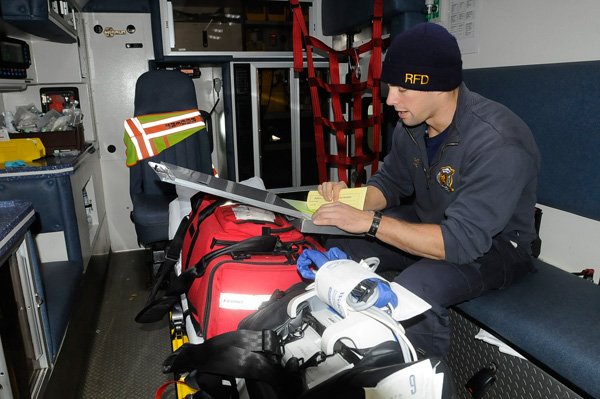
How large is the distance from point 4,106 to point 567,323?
4.16 m

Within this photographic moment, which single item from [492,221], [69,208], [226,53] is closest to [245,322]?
[492,221]

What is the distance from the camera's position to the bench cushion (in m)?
1.32

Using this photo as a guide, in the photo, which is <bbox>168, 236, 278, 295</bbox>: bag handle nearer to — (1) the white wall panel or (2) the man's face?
(2) the man's face

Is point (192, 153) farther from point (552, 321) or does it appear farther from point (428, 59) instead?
point (552, 321)

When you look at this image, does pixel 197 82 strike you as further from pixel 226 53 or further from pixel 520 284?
pixel 520 284

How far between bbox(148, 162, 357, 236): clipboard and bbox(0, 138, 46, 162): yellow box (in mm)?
1610

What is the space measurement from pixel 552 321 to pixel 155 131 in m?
2.85

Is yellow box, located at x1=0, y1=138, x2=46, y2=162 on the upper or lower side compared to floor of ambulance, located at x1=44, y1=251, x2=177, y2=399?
upper

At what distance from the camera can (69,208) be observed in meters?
2.74

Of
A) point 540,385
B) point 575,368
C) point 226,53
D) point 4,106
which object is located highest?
point 226,53

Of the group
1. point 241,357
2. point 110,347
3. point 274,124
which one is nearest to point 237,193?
point 241,357

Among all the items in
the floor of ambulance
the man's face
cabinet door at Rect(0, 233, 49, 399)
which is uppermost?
the man's face

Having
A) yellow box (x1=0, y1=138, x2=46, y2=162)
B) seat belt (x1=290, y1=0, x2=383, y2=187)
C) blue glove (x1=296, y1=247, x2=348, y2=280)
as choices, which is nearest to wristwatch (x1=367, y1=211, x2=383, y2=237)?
blue glove (x1=296, y1=247, x2=348, y2=280)

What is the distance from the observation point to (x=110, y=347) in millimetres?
2594
